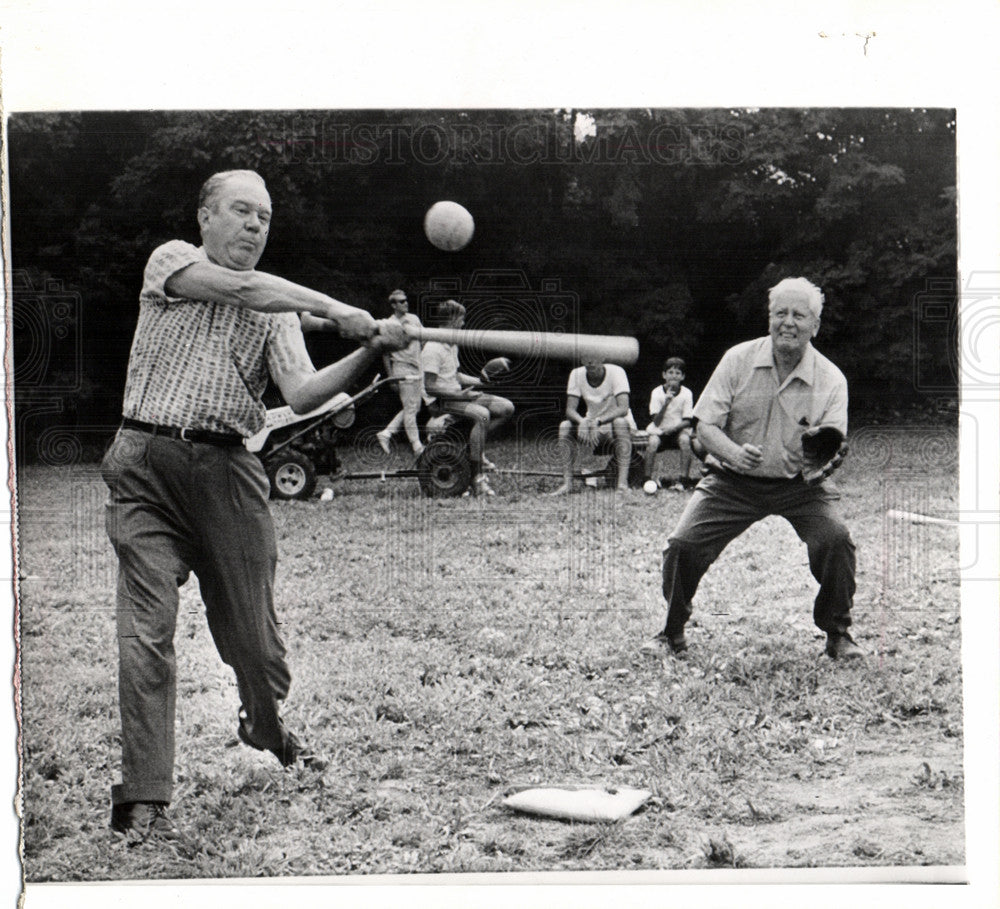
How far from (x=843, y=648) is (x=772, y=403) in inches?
45.2

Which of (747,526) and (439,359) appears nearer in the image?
(439,359)

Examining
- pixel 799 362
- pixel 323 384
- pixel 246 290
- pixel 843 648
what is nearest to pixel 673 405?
pixel 799 362

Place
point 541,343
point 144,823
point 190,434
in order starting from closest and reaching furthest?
point 190,434 < point 144,823 < point 541,343

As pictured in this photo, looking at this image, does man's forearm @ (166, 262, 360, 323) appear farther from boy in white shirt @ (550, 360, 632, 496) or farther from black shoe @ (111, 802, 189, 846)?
black shoe @ (111, 802, 189, 846)

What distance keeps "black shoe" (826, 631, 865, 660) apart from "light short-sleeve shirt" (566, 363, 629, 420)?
1449 mm

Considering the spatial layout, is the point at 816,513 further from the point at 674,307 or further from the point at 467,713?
the point at 467,713

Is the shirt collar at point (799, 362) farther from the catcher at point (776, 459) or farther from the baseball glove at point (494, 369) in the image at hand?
the baseball glove at point (494, 369)

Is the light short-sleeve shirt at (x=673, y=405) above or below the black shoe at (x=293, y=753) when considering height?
above

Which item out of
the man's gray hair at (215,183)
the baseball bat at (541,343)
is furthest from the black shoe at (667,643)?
the man's gray hair at (215,183)

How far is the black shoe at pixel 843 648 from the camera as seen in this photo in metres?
5.54

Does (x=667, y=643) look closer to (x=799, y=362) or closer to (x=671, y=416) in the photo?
(x=671, y=416)

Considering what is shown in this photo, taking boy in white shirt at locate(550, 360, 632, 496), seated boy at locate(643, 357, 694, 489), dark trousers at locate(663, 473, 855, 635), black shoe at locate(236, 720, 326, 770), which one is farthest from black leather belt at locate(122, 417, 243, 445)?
dark trousers at locate(663, 473, 855, 635)

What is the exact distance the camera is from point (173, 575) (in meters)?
5.32

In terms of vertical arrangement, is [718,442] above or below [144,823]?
above
